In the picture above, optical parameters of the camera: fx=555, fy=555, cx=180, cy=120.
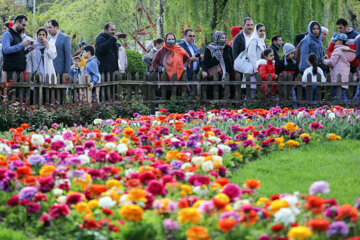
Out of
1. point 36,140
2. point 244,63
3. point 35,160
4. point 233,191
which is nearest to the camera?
point 233,191

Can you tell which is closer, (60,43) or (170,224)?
(170,224)

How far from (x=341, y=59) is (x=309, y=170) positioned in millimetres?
7468

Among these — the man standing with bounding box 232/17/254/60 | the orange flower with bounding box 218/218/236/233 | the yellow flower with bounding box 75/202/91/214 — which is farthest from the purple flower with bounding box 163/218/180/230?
the man standing with bounding box 232/17/254/60

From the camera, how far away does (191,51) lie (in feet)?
42.2

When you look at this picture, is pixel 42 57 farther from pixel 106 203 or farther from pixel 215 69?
pixel 106 203

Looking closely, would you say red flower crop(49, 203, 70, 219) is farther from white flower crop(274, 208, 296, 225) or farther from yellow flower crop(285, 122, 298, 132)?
yellow flower crop(285, 122, 298, 132)

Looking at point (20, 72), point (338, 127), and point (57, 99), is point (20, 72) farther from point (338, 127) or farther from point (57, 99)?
point (338, 127)

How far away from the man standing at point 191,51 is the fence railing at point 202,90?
1.36 feet

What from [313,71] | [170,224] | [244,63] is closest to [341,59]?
[313,71]

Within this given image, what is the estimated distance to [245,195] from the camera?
4047 millimetres

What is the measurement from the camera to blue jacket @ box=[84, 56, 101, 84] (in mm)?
11922

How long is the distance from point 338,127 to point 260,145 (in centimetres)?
149

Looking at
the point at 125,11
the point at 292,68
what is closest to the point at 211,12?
the point at 292,68

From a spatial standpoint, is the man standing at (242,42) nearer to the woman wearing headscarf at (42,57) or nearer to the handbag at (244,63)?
the handbag at (244,63)
